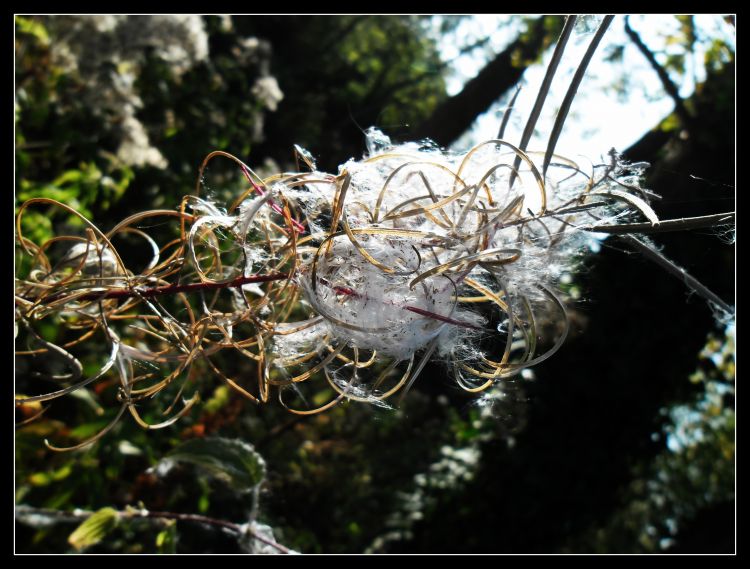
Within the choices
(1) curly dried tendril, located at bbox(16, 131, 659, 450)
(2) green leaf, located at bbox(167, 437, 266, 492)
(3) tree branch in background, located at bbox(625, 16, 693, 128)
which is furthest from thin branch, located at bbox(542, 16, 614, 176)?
(3) tree branch in background, located at bbox(625, 16, 693, 128)

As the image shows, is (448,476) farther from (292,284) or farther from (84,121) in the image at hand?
(292,284)

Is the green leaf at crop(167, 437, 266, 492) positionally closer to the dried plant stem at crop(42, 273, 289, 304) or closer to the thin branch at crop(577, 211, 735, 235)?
→ the dried plant stem at crop(42, 273, 289, 304)

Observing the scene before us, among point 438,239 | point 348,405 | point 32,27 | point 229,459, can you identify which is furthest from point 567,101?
point 32,27

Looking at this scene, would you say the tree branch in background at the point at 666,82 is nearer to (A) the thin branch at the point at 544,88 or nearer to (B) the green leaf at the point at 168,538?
(A) the thin branch at the point at 544,88

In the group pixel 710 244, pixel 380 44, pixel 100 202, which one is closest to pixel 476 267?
pixel 100 202

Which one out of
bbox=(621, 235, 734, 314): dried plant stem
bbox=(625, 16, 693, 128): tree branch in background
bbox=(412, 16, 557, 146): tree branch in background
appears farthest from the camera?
bbox=(412, 16, 557, 146): tree branch in background
